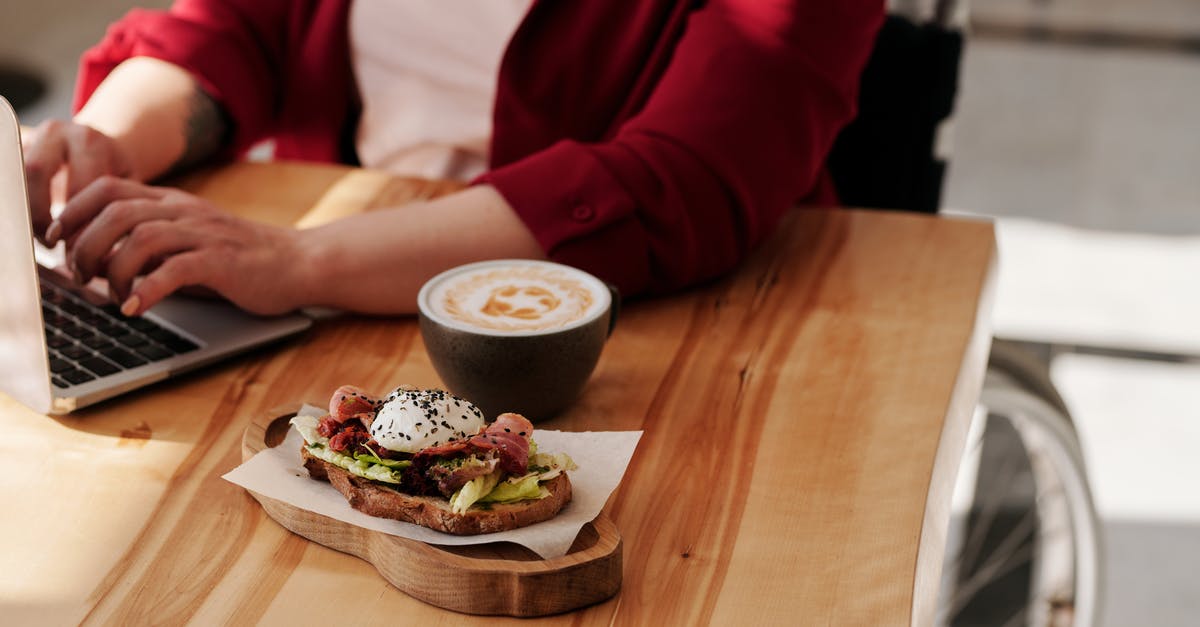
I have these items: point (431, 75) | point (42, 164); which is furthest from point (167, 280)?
point (431, 75)

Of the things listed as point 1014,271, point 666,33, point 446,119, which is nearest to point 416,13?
point 446,119

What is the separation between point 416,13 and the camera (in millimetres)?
1228

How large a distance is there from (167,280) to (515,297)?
0.86 ft

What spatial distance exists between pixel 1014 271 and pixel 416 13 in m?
2.06

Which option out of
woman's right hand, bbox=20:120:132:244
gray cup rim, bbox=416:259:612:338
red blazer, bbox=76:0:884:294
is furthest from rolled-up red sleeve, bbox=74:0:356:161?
gray cup rim, bbox=416:259:612:338

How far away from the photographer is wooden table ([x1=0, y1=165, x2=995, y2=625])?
Answer: 0.61 m

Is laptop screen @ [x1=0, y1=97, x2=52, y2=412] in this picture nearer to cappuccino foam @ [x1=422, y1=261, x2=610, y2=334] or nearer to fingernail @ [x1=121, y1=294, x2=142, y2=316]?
fingernail @ [x1=121, y1=294, x2=142, y2=316]

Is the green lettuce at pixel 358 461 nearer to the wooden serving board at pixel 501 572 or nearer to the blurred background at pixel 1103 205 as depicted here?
the wooden serving board at pixel 501 572

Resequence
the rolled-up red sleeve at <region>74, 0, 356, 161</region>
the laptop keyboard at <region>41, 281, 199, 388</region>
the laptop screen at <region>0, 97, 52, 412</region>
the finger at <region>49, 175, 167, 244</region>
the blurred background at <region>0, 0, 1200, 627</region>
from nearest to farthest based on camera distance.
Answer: the laptop screen at <region>0, 97, 52, 412</region>, the laptop keyboard at <region>41, 281, 199, 388</region>, the finger at <region>49, 175, 167, 244</region>, the rolled-up red sleeve at <region>74, 0, 356, 161</region>, the blurred background at <region>0, 0, 1200, 627</region>

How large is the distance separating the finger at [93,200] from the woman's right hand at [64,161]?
61 mm

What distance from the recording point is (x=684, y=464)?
73 cm

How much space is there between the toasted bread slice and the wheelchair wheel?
0.72m

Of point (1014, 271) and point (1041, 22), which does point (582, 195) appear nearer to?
point (1014, 271)

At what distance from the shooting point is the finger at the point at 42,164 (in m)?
0.97
